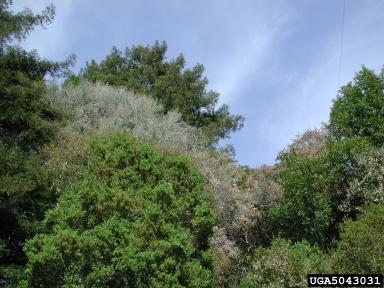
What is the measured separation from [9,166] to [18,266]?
306 cm

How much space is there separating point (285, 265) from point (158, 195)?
3470 mm

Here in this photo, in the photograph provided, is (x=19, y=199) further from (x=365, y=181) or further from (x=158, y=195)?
(x=365, y=181)

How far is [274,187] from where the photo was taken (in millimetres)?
22703

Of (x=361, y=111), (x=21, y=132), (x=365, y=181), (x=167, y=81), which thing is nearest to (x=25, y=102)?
(x=21, y=132)

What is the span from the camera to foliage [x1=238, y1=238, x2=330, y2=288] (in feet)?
46.0

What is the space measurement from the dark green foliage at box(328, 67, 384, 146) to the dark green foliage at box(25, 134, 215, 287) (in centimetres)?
968

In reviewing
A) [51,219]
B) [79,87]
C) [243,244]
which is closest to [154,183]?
[51,219]

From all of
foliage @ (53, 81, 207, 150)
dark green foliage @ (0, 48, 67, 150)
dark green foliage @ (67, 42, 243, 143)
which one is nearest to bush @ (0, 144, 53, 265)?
dark green foliage @ (0, 48, 67, 150)

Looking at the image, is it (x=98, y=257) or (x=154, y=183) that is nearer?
(x=98, y=257)

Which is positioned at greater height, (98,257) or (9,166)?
(9,166)

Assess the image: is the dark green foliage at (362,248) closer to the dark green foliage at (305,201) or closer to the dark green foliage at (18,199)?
the dark green foliage at (305,201)

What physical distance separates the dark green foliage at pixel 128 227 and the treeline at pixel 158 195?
0.03 meters

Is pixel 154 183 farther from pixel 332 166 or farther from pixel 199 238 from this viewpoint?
pixel 332 166

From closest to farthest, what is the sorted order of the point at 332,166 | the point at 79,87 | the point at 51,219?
the point at 51,219, the point at 332,166, the point at 79,87
